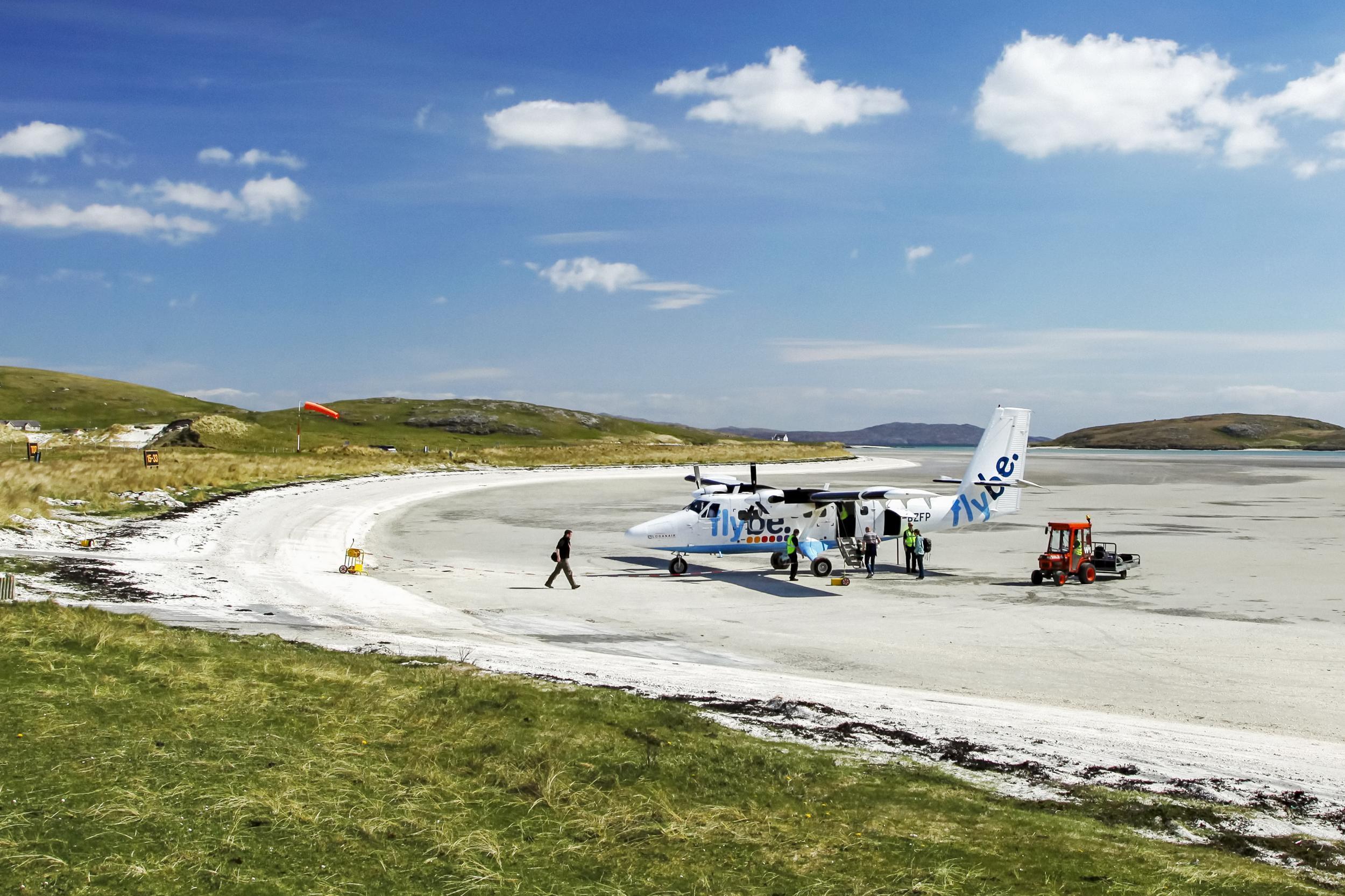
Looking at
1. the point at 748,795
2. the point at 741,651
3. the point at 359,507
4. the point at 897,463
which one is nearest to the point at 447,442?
the point at 897,463

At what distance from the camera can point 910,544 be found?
32.0m

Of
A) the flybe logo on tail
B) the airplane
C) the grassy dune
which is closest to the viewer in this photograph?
the airplane

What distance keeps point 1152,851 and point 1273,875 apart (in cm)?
90

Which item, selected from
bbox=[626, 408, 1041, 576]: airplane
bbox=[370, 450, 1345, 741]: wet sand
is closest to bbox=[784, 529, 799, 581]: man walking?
bbox=[626, 408, 1041, 576]: airplane

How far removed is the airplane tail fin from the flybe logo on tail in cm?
2

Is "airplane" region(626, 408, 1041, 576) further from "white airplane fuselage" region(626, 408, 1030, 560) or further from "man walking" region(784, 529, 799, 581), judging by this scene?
"man walking" region(784, 529, 799, 581)

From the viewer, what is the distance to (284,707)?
1023 centimetres

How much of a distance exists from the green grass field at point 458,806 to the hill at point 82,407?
17070cm

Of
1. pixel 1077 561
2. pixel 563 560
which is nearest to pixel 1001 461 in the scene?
pixel 1077 561

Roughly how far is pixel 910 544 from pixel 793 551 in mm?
4366

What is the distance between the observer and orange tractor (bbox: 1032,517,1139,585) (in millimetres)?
29969

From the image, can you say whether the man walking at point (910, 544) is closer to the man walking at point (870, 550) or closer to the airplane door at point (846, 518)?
the man walking at point (870, 550)

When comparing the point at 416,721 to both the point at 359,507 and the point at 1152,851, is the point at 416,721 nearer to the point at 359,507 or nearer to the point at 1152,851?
the point at 1152,851

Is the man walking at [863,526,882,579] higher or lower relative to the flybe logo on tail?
lower
